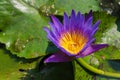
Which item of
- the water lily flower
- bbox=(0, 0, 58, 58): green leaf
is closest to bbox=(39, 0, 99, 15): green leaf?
bbox=(0, 0, 58, 58): green leaf

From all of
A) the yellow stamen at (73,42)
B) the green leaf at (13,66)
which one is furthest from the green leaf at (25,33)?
the yellow stamen at (73,42)

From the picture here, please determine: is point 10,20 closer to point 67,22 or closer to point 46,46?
point 46,46

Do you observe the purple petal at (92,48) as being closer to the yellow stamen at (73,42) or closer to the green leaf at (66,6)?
the yellow stamen at (73,42)

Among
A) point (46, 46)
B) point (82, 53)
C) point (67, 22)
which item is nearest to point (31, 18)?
point (46, 46)

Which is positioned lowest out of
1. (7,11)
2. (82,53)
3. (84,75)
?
(84,75)

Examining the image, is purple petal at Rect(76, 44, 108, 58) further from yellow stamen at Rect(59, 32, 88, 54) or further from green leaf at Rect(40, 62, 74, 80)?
green leaf at Rect(40, 62, 74, 80)

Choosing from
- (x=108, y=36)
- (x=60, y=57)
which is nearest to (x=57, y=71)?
(x=60, y=57)
